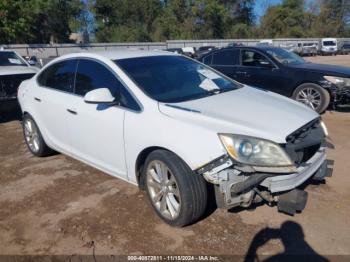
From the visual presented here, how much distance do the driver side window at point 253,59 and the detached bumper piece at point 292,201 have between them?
5246mm

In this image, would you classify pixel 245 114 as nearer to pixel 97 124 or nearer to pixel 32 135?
pixel 97 124

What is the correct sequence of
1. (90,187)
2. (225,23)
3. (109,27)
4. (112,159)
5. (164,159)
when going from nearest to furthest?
(164,159)
(112,159)
(90,187)
(109,27)
(225,23)

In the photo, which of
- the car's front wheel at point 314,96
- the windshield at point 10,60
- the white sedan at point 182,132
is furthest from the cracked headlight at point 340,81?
the windshield at point 10,60

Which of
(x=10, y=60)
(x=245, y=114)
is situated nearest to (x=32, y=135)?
(x=245, y=114)

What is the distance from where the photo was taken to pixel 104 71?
3883 mm

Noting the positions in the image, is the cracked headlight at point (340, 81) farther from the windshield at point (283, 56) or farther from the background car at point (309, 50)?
the background car at point (309, 50)

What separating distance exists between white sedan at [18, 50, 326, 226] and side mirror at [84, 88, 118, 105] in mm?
10

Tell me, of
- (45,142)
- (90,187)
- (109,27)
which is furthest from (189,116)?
(109,27)

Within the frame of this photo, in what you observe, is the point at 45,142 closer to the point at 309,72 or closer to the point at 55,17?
the point at 309,72

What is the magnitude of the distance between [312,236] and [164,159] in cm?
152

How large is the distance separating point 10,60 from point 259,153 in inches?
334

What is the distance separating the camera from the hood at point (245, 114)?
2.96m

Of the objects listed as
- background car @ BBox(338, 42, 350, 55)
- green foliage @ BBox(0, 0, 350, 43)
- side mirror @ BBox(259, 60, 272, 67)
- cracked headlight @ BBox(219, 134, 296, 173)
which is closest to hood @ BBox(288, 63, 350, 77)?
side mirror @ BBox(259, 60, 272, 67)

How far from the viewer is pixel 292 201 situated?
304 centimetres
